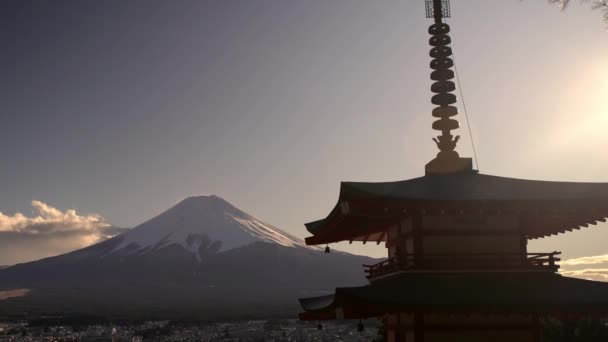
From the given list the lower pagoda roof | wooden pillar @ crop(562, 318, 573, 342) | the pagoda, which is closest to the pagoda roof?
the pagoda

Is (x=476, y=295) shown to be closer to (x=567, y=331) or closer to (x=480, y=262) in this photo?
(x=480, y=262)

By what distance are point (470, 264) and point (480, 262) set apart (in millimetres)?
316

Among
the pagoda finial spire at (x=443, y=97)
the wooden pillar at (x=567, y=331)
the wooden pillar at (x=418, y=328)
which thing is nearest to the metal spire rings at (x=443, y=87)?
the pagoda finial spire at (x=443, y=97)

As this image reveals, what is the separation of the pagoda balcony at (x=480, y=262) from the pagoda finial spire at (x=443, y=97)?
3.97m

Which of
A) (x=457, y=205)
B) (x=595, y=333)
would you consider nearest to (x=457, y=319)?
(x=457, y=205)

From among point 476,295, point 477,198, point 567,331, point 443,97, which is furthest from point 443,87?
point 567,331

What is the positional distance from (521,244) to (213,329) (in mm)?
159514

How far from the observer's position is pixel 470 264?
1992cm

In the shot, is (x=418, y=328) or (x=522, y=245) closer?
(x=418, y=328)

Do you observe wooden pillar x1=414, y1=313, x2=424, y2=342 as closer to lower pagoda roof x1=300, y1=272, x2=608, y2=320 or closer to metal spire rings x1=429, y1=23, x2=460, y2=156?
lower pagoda roof x1=300, y1=272, x2=608, y2=320

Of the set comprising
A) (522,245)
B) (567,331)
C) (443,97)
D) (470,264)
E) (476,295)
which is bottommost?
(567,331)

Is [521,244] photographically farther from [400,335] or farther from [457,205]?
[400,335]

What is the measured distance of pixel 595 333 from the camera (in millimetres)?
49969

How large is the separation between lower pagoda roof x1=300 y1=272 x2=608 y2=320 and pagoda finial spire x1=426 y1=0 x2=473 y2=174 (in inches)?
182
